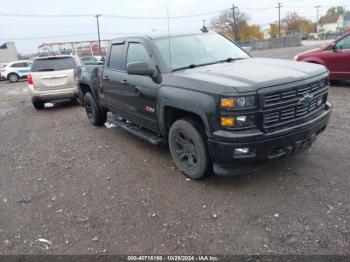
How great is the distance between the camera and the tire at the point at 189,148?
12.5ft

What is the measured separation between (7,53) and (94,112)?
49718mm

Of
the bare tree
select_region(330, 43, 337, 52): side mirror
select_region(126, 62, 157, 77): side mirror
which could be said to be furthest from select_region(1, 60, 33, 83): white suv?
the bare tree

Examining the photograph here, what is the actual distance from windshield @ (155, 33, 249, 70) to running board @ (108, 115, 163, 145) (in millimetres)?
1083

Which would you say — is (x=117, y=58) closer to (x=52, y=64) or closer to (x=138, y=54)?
(x=138, y=54)

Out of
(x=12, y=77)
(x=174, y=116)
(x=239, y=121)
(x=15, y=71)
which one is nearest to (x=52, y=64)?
(x=174, y=116)

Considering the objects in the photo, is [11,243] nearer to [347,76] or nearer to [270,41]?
[347,76]

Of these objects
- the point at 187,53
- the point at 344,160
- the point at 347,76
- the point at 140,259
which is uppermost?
the point at 187,53

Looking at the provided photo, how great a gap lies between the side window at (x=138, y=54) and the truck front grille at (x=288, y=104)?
1915mm

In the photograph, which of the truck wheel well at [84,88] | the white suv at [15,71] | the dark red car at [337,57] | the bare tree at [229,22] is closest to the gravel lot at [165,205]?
the truck wheel well at [84,88]

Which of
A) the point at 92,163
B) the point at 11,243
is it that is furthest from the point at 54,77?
the point at 11,243

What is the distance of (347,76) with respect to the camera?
29.8 feet

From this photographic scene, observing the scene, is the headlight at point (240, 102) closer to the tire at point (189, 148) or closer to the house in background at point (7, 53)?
the tire at point (189, 148)

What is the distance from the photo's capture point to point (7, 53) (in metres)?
49.3

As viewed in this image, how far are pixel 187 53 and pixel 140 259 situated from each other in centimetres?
288
